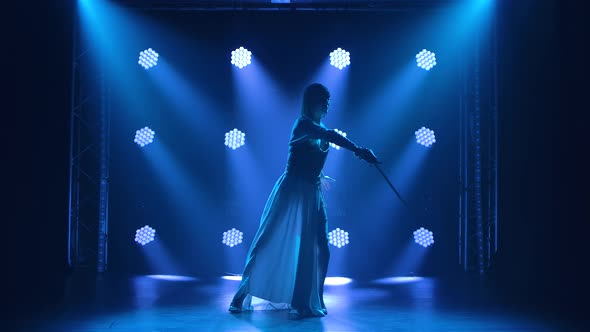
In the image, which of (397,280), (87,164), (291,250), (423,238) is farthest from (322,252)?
(87,164)

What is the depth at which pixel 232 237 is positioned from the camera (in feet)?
19.5

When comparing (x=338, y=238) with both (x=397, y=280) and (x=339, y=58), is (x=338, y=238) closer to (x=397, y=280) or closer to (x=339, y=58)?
(x=397, y=280)

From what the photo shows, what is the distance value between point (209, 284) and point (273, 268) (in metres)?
1.83

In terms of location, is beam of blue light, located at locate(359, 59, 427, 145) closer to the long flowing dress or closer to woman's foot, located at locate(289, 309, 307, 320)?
the long flowing dress

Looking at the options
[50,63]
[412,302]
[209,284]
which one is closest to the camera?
[412,302]

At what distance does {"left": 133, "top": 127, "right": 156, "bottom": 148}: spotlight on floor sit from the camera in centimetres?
602

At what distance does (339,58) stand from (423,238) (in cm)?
223

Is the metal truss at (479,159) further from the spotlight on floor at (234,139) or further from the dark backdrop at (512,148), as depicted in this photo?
the spotlight on floor at (234,139)

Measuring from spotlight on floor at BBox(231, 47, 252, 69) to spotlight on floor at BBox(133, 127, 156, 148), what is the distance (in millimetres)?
1241

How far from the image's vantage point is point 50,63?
5633 mm

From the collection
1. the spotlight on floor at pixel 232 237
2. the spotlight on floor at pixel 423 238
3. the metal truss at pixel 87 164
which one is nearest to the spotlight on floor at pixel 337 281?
the spotlight on floor at pixel 423 238

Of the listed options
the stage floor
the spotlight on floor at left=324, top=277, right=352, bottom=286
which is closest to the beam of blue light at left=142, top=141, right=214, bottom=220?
the stage floor

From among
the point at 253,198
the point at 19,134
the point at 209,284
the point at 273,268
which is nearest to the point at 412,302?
the point at 273,268

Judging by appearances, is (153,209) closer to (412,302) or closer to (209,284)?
(209,284)
